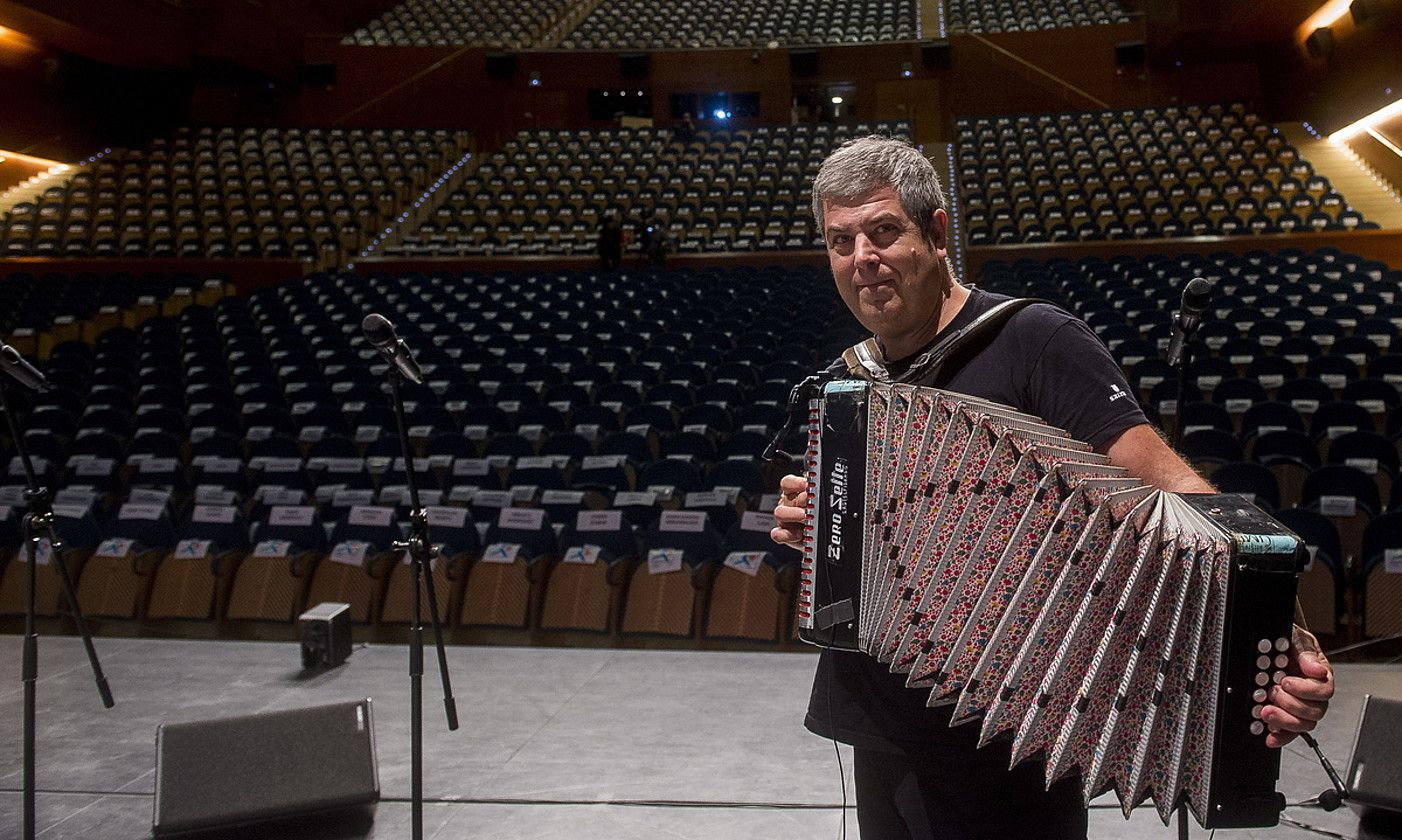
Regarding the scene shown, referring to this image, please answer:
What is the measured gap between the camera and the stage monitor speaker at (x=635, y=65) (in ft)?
68.6

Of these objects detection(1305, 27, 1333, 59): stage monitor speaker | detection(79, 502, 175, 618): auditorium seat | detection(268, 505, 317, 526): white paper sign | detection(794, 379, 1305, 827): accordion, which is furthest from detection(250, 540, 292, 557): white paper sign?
detection(1305, 27, 1333, 59): stage monitor speaker

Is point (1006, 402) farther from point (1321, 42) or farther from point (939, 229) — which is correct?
point (1321, 42)

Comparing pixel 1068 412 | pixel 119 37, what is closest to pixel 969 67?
pixel 119 37

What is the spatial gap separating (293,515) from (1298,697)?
222 inches

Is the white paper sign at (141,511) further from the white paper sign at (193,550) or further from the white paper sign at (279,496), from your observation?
the white paper sign at (279,496)

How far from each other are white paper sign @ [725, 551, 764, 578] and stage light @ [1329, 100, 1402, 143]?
45.7 feet

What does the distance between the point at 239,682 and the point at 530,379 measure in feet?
14.8

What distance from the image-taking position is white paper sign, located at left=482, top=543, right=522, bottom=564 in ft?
18.5

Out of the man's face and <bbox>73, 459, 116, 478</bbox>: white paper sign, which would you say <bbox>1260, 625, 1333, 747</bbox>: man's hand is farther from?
<bbox>73, 459, 116, 478</bbox>: white paper sign

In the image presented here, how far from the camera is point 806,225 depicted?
14852 mm

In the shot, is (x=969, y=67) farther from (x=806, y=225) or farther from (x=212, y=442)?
(x=212, y=442)

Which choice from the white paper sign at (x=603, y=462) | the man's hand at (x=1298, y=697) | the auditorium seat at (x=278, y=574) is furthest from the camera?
the white paper sign at (x=603, y=462)

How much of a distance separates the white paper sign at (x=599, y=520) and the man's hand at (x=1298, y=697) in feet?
15.0

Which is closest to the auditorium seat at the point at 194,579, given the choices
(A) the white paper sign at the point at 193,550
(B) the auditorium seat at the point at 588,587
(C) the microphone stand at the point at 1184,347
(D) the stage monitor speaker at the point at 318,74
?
(A) the white paper sign at the point at 193,550
